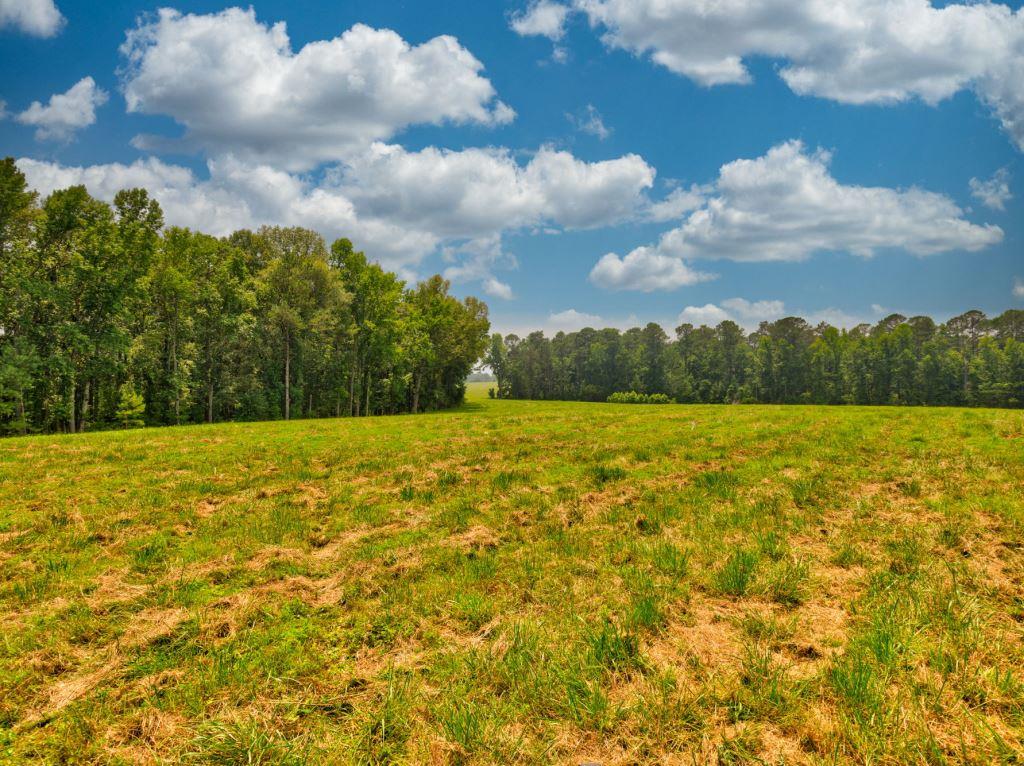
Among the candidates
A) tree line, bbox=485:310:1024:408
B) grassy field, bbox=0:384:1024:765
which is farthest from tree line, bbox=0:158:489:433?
tree line, bbox=485:310:1024:408

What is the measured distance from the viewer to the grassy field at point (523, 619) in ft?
12.0

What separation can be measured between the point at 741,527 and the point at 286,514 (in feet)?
31.9

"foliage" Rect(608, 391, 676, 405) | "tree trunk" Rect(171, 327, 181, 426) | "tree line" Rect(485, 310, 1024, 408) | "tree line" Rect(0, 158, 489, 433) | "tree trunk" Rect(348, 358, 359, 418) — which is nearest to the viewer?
"tree line" Rect(0, 158, 489, 433)

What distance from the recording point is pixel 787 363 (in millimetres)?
112312

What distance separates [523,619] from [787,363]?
12942 centimetres

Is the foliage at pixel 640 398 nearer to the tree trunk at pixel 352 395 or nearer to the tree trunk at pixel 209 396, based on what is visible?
the tree trunk at pixel 352 395

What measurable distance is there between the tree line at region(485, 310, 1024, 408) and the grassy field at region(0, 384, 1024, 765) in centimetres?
11572

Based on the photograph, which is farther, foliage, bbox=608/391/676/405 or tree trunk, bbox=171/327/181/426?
foliage, bbox=608/391/676/405

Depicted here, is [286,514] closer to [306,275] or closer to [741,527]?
[741,527]

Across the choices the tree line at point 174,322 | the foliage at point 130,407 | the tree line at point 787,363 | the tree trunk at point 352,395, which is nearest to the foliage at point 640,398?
the tree line at point 787,363

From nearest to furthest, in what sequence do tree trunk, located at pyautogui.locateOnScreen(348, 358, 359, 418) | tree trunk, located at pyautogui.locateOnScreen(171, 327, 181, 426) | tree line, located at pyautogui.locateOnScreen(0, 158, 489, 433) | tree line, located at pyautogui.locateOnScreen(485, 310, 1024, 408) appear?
1. tree line, located at pyautogui.locateOnScreen(0, 158, 489, 433)
2. tree trunk, located at pyautogui.locateOnScreen(171, 327, 181, 426)
3. tree trunk, located at pyautogui.locateOnScreen(348, 358, 359, 418)
4. tree line, located at pyautogui.locateOnScreen(485, 310, 1024, 408)

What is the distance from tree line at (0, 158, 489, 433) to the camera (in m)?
37.0

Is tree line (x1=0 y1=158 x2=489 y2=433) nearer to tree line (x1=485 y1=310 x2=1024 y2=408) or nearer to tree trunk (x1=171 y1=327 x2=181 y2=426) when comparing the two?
tree trunk (x1=171 y1=327 x2=181 y2=426)

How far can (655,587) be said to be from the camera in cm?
609
